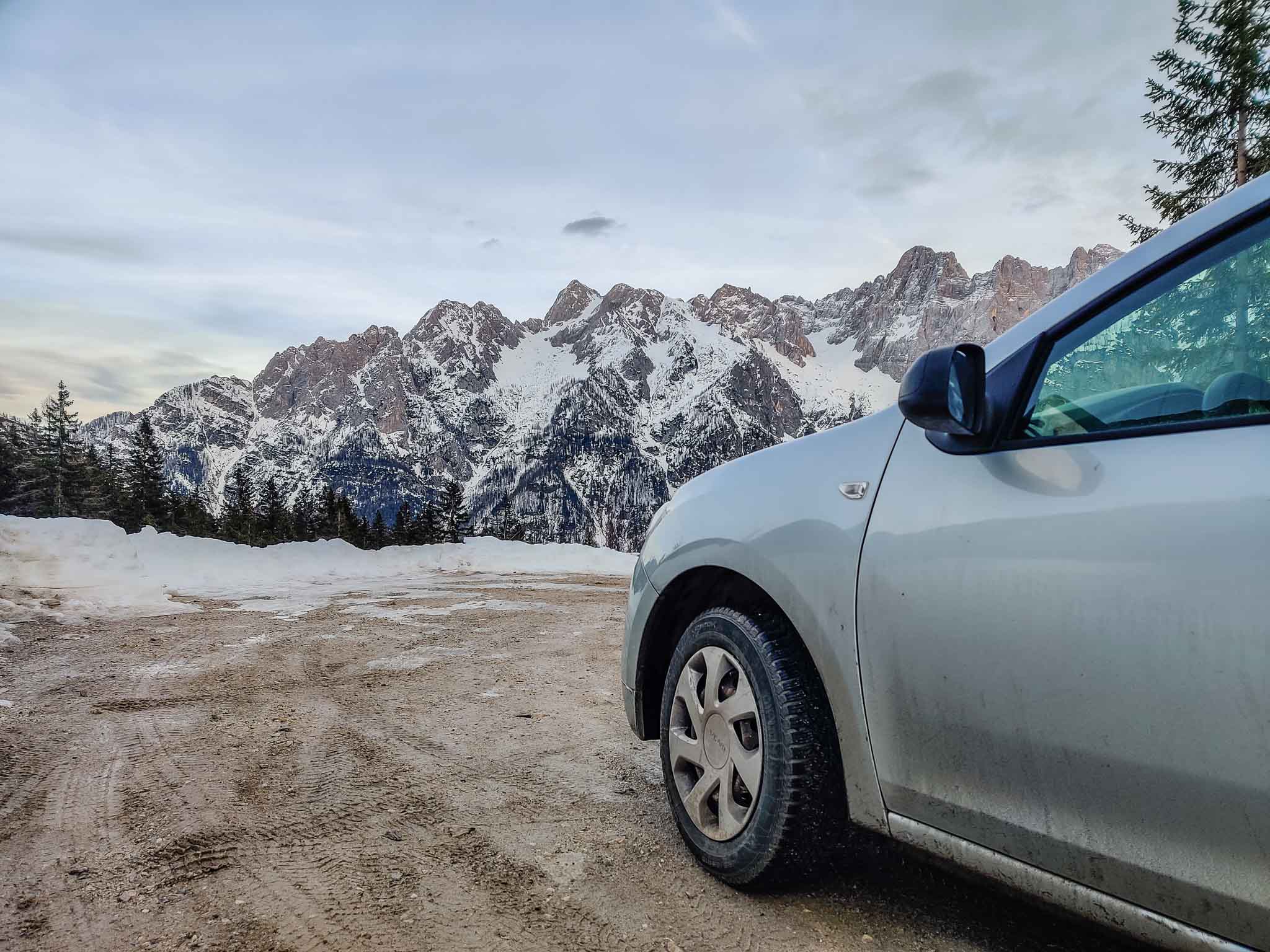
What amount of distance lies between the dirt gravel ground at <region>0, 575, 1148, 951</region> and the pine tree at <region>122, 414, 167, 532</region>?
208 feet

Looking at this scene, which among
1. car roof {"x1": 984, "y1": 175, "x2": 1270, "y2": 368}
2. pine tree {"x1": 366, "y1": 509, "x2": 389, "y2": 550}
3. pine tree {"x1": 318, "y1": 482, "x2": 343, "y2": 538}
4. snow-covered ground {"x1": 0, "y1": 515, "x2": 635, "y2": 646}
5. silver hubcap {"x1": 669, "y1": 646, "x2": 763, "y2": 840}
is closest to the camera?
car roof {"x1": 984, "y1": 175, "x2": 1270, "y2": 368}

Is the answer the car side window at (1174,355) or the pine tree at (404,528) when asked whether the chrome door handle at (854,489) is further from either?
the pine tree at (404,528)

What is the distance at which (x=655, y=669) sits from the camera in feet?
8.42

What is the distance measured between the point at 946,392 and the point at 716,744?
3.84 feet

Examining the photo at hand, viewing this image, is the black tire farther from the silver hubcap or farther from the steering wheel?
the steering wheel

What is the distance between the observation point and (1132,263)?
150 centimetres

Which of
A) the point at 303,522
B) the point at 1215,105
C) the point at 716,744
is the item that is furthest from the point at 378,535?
the point at 716,744

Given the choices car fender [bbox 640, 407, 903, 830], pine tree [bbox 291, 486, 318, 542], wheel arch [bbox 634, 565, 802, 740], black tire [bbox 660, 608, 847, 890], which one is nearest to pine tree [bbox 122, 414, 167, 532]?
pine tree [bbox 291, 486, 318, 542]

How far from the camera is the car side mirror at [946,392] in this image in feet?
4.87

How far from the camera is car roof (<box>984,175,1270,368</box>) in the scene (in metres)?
1.36

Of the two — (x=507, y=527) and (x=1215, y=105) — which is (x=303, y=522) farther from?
(x=1215, y=105)

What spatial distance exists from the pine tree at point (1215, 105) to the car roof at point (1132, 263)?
1892 centimetres

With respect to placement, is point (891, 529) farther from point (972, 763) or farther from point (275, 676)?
point (275, 676)

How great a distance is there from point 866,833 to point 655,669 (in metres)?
0.95
